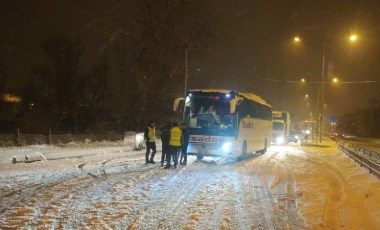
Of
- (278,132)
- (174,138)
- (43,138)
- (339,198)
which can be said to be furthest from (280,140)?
(339,198)

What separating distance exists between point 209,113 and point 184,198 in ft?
39.1

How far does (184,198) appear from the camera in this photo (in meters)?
12.2

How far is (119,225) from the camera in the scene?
8.98 metres

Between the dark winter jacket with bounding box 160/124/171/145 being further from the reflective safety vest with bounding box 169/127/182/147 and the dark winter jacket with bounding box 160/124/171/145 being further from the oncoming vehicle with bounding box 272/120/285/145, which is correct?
the oncoming vehicle with bounding box 272/120/285/145

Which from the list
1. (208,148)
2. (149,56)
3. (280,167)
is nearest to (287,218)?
(280,167)

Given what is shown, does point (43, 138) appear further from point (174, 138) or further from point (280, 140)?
point (280, 140)

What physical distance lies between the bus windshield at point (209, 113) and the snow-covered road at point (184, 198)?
166 inches

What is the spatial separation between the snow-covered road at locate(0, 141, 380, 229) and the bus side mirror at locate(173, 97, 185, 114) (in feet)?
14.6

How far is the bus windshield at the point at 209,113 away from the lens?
23688mm

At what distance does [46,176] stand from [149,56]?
32.3m

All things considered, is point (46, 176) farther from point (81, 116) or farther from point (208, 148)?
point (81, 116)

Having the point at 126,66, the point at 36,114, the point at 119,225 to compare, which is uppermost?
the point at 126,66

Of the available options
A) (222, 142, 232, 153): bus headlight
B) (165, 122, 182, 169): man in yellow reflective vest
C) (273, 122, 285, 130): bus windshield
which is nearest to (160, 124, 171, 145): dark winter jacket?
(165, 122, 182, 169): man in yellow reflective vest

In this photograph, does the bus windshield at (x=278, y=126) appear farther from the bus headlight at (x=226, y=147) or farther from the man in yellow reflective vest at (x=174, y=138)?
the man in yellow reflective vest at (x=174, y=138)
